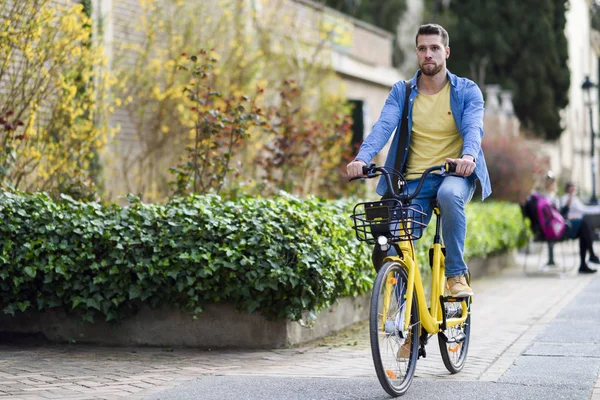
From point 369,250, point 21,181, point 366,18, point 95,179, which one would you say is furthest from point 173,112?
point 366,18

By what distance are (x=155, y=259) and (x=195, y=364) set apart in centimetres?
84

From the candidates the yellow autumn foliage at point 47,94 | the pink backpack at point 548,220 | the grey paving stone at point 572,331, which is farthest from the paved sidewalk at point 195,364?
the pink backpack at point 548,220

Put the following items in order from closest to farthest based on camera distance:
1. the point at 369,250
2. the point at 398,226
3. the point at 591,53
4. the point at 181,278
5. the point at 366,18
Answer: the point at 398,226
the point at 181,278
the point at 369,250
the point at 366,18
the point at 591,53

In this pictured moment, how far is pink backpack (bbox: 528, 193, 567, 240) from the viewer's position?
13391 millimetres

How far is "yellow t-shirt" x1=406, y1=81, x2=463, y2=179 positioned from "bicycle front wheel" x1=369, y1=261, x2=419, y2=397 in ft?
2.51

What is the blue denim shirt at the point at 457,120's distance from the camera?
546 centimetres

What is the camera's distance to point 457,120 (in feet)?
18.6

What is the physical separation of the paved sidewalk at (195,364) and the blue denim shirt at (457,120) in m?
1.24

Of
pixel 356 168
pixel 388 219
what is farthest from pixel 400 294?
pixel 356 168

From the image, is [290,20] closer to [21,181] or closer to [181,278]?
[21,181]

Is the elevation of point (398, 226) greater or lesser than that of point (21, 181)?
lesser

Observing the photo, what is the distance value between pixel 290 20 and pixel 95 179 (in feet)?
19.2

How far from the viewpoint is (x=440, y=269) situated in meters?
5.67

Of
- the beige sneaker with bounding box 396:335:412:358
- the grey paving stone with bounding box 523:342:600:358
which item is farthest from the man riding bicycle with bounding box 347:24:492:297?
the grey paving stone with bounding box 523:342:600:358
